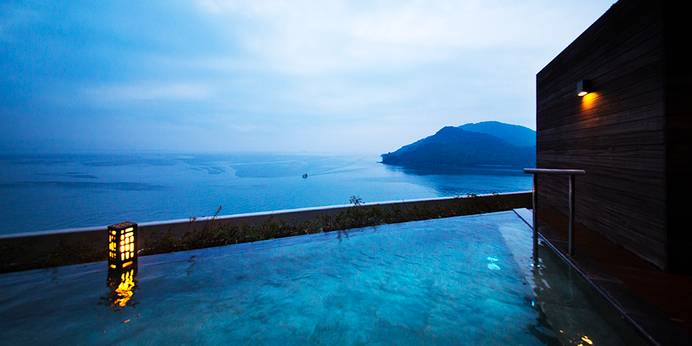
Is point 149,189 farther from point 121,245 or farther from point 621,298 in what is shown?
point 621,298

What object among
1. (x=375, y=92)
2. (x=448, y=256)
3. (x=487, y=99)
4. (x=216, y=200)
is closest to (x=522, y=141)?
(x=487, y=99)

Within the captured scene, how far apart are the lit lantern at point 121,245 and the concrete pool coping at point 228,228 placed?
65cm

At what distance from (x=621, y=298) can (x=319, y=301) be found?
8.80 feet

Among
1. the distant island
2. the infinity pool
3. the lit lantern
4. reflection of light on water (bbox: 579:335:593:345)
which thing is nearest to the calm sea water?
the distant island

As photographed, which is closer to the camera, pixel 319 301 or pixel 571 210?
pixel 571 210

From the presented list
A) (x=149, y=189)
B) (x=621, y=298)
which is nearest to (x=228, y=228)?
(x=621, y=298)

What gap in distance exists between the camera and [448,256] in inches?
170

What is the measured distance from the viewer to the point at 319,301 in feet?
10.4

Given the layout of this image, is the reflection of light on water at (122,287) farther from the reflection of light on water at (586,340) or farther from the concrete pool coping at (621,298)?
the concrete pool coping at (621,298)

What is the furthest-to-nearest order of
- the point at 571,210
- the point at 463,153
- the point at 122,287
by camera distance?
the point at 463,153
the point at 122,287
the point at 571,210

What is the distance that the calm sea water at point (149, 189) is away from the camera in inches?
1732

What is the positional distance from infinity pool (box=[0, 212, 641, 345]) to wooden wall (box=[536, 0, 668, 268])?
3.08ft

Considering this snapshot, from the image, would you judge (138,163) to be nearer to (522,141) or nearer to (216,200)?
(216,200)

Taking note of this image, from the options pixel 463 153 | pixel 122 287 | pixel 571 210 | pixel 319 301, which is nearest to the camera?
pixel 571 210
